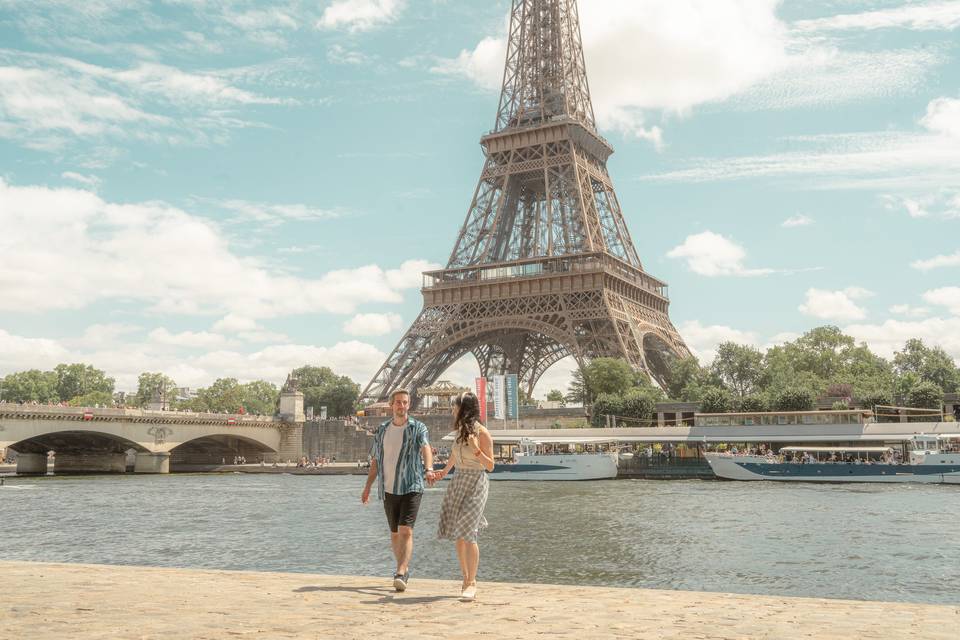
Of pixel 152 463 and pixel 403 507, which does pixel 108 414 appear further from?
pixel 403 507

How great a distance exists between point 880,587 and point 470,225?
69117 mm

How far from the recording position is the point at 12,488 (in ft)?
175

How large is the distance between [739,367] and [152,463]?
53652 millimetres

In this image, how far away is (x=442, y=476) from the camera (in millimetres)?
10070

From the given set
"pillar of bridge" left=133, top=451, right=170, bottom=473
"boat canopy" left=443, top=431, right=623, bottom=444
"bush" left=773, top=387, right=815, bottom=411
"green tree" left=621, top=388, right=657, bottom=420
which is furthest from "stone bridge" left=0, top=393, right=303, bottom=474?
"bush" left=773, top=387, right=815, bottom=411

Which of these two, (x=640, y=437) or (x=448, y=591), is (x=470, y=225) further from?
(x=448, y=591)

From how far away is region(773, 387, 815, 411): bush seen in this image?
6719 cm

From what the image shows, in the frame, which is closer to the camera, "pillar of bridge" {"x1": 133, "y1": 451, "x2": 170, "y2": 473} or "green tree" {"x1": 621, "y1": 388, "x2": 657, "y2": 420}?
"green tree" {"x1": 621, "y1": 388, "x2": 657, "y2": 420}

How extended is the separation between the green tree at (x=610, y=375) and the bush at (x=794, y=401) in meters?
11.8

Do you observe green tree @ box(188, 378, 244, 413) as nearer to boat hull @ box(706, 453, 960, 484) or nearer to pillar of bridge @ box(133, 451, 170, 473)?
pillar of bridge @ box(133, 451, 170, 473)

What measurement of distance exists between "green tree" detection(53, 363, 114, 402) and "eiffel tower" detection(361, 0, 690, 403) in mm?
79207

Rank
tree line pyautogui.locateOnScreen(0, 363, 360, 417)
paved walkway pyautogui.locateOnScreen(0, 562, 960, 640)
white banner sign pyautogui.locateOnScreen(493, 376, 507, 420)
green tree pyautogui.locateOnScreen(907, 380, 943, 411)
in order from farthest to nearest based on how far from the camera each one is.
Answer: tree line pyautogui.locateOnScreen(0, 363, 360, 417)
green tree pyautogui.locateOnScreen(907, 380, 943, 411)
white banner sign pyautogui.locateOnScreen(493, 376, 507, 420)
paved walkway pyautogui.locateOnScreen(0, 562, 960, 640)

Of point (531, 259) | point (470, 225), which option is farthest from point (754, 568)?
point (470, 225)

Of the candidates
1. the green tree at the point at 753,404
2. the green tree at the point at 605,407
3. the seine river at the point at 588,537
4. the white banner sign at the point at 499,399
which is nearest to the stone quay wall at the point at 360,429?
the green tree at the point at 605,407
